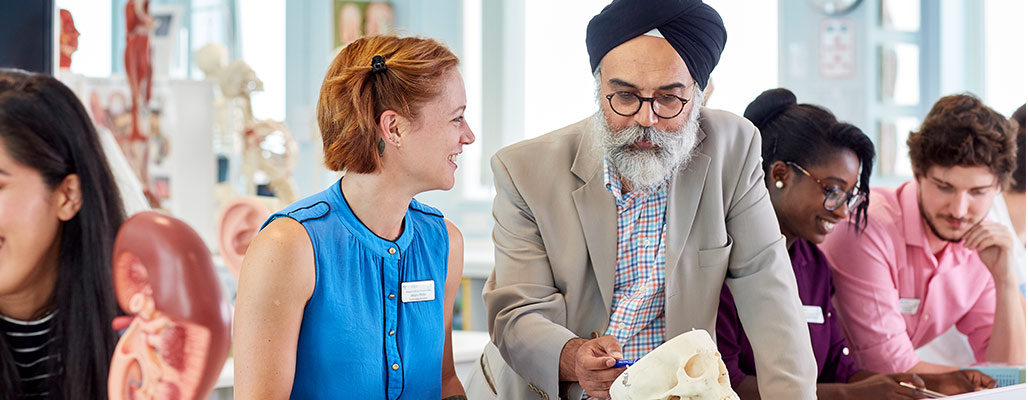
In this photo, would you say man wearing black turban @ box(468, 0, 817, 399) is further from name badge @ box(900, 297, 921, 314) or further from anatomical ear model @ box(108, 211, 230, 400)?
name badge @ box(900, 297, 921, 314)

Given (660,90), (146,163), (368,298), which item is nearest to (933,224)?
(660,90)

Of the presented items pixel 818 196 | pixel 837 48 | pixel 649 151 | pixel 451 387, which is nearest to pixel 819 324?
pixel 818 196

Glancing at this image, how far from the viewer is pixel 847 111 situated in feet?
14.9

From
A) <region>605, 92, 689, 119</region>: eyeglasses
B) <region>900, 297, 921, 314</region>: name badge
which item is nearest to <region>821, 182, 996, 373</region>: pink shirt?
→ <region>900, 297, 921, 314</region>: name badge

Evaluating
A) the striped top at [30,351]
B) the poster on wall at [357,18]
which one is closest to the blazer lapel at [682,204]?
the striped top at [30,351]

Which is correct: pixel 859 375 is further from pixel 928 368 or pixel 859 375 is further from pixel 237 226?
pixel 237 226

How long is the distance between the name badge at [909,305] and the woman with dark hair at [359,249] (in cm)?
189

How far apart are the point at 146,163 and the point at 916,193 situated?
7.39 feet

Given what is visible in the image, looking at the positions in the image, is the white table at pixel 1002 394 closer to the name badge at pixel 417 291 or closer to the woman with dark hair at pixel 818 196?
the name badge at pixel 417 291

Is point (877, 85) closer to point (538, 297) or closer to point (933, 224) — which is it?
point (933, 224)

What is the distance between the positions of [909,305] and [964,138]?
0.54m

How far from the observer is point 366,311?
1.60 metres

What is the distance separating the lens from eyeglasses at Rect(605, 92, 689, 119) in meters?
1.87

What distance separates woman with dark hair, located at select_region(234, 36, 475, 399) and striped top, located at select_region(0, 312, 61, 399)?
0.75 meters
